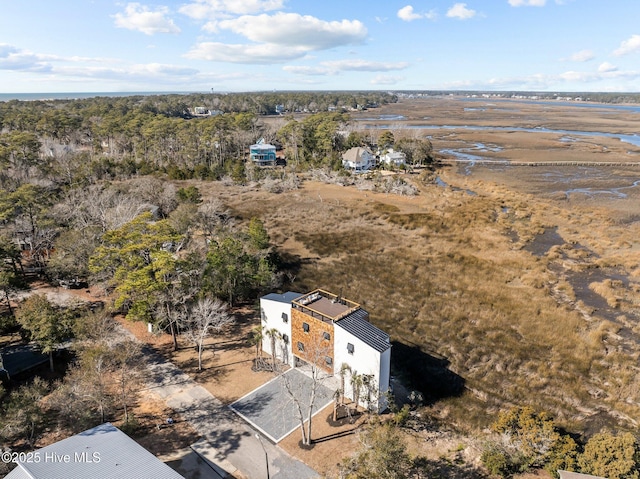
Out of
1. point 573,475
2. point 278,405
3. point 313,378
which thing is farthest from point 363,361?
point 573,475

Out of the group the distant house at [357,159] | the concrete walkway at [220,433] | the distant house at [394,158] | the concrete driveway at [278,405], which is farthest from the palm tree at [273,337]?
the distant house at [394,158]

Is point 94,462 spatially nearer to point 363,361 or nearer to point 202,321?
point 363,361

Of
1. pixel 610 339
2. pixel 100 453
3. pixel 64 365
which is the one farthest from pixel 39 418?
pixel 610 339

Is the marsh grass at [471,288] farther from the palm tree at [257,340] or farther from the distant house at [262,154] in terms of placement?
the distant house at [262,154]

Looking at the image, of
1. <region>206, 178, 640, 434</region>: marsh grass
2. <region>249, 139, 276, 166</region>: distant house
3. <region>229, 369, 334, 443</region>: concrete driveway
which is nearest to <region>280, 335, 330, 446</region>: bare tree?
<region>229, 369, 334, 443</region>: concrete driveway

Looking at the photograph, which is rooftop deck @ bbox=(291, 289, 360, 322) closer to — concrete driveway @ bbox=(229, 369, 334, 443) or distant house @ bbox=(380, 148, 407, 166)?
concrete driveway @ bbox=(229, 369, 334, 443)

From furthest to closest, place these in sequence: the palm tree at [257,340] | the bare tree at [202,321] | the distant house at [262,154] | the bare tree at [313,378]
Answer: the distant house at [262,154] < the palm tree at [257,340] < the bare tree at [202,321] < the bare tree at [313,378]

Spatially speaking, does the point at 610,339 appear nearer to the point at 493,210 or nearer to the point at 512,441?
the point at 512,441
